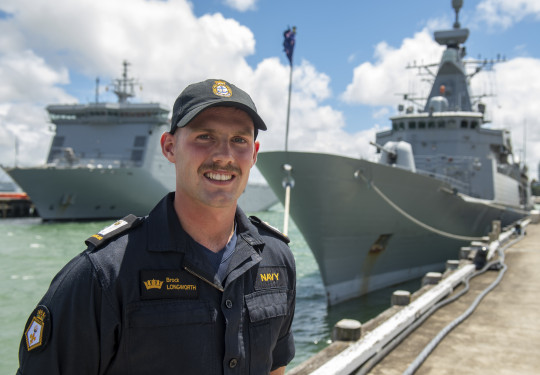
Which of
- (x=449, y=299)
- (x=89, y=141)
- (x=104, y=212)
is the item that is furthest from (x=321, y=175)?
(x=89, y=141)

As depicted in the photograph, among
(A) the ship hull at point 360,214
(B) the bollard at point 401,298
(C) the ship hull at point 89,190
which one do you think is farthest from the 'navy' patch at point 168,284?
(C) the ship hull at point 89,190

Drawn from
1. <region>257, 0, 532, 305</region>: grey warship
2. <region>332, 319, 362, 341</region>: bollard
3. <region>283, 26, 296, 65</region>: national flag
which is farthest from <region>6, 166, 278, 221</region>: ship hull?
<region>332, 319, 362, 341</region>: bollard

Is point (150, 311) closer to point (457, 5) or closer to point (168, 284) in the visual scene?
point (168, 284)

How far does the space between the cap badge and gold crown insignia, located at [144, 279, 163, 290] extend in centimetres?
57

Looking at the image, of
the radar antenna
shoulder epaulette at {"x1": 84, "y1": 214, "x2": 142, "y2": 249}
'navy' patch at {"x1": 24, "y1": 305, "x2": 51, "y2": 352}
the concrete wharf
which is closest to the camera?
'navy' patch at {"x1": 24, "y1": 305, "x2": 51, "y2": 352}

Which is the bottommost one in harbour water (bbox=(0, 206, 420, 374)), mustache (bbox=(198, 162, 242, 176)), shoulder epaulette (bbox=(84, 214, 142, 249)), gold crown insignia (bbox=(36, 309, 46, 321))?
harbour water (bbox=(0, 206, 420, 374))

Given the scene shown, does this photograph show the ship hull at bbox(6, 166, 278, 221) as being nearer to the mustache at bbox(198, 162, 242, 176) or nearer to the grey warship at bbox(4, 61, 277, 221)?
the grey warship at bbox(4, 61, 277, 221)

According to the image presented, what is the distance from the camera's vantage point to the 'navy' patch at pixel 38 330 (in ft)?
3.78

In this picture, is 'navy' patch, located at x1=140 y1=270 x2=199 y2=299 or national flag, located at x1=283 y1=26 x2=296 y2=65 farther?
national flag, located at x1=283 y1=26 x2=296 y2=65

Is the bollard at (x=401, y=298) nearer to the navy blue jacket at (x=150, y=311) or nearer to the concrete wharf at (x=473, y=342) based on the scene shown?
the concrete wharf at (x=473, y=342)

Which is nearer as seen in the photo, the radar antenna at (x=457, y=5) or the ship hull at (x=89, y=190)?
the radar antenna at (x=457, y=5)

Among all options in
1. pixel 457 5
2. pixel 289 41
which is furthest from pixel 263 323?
pixel 457 5

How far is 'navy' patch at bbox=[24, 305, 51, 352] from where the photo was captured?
1.15 metres

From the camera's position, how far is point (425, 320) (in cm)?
480
